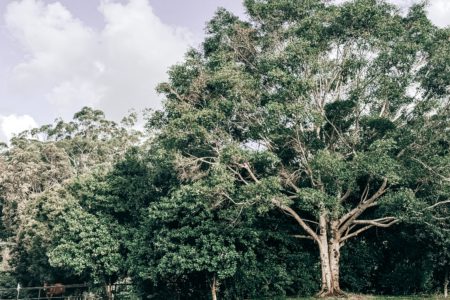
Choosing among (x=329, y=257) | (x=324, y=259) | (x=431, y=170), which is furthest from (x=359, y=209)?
(x=431, y=170)

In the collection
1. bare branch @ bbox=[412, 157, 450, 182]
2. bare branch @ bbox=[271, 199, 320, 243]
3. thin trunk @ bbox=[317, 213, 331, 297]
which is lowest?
thin trunk @ bbox=[317, 213, 331, 297]

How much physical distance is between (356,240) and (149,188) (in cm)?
1195

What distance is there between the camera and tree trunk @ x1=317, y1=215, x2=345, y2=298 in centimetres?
1817

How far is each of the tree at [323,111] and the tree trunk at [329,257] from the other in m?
0.05

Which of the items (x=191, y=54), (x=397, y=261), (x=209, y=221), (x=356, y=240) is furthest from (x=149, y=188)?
(x=397, y=261)

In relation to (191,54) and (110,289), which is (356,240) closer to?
(191,54)

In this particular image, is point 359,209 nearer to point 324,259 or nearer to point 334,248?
point 334,248

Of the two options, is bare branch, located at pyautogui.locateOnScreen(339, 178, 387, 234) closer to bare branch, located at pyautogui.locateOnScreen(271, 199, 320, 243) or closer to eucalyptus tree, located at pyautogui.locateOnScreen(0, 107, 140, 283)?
bare branch, located at pyautogui.locateOnScreen(271, 199, 320, 243)

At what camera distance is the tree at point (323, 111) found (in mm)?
16250

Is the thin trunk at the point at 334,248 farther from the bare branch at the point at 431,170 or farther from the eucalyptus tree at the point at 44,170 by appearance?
the eucalyptus tree at the point at 44,170

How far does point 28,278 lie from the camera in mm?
32438

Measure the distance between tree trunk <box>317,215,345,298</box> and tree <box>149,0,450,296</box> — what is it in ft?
0.16

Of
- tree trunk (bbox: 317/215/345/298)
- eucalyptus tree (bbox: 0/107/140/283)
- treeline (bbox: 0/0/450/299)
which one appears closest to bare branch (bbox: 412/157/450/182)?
treeline (bbox: 0/0/450/299)

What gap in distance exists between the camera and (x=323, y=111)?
59.3 ft
